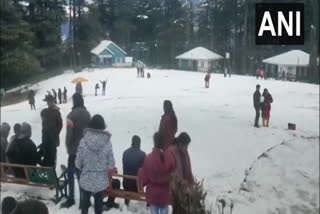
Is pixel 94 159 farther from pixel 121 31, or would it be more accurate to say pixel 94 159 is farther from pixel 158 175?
pixel 121 31

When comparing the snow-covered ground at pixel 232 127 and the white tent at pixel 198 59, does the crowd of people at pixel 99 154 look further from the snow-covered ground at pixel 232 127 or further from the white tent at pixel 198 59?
the white tent at pixel 198 59

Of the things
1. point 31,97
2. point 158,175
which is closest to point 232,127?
point 158,175

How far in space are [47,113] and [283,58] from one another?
92 centimetres

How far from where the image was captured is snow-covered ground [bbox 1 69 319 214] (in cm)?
157

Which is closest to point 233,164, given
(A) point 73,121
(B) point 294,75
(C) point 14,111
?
(B) point 294,75

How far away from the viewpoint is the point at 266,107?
164cm

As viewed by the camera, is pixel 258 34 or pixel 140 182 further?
pixel 140 182

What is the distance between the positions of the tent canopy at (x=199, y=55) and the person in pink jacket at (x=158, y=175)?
310 mm

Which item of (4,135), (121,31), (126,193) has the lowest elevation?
(126,193)

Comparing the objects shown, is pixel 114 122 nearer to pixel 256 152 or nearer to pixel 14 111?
pixel 14 111

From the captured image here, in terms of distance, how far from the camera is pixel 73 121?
1888 mm

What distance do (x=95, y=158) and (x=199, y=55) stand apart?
604 millimetres

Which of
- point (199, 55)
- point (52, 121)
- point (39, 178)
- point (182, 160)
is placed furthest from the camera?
point (39, 178)

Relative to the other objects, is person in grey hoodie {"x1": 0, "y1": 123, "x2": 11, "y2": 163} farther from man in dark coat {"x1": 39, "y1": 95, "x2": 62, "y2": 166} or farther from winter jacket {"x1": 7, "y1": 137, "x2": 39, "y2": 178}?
man in dark coat {"x1": 39, "y1": 95, "x2": 62, "y2": 166}
